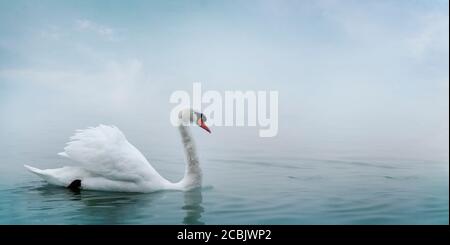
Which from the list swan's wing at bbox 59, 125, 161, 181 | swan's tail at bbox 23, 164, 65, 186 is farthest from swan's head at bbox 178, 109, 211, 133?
swan's tail at bbox 23, 164, 65, 186

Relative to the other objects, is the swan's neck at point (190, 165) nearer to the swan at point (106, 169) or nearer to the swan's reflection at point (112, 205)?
the swan at point (106, 169)

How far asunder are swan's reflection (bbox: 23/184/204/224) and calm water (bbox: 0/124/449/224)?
0.5 inches

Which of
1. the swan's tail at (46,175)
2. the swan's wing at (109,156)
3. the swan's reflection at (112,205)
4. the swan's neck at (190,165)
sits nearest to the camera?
the swan's reflection at (112,205)

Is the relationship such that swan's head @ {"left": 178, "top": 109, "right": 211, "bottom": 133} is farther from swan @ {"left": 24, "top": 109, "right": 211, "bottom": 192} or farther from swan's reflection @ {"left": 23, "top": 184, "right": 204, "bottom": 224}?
swan's reflection @ {"left": 23, "top": 184, "right": 204, "bottom": 224}

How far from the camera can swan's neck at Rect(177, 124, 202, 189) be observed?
8211mm

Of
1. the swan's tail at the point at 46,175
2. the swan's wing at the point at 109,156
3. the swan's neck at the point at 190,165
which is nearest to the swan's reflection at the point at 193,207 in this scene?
the swan's neck at the point at 190,165

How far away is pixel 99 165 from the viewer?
781cm

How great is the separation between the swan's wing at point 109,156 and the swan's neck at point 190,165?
0.48 metres

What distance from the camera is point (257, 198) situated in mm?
7664

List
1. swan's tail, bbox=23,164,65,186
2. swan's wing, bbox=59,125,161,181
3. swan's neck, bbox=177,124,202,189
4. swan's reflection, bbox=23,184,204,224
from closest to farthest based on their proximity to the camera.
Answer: swan's reflection, bbox=23,184,204,224 < swan's wing, bbox=59,125,161,181 < swan's tail, bbox=23,164,65,186 < swan's neck, bbox=177,124,202,189

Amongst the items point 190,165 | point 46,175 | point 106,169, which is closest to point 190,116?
point 190,165

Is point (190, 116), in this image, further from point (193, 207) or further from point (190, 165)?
point (193, 207)

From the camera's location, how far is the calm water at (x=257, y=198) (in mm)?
6477
